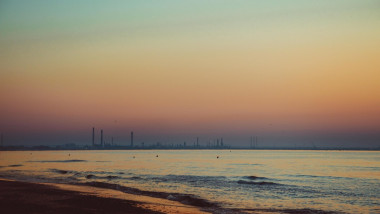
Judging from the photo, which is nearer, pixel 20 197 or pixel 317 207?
pixel 20 197

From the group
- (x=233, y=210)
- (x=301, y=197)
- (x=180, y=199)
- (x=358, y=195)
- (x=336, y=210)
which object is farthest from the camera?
(x=358, y=195)

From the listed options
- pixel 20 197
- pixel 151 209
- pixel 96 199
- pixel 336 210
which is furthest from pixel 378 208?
pixel 20 197

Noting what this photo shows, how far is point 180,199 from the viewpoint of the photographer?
34469mm

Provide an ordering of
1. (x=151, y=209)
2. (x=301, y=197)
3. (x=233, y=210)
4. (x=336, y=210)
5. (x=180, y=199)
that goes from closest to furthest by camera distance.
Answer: (x=151, y=209) → (x=233, y=210) → (x=336, y=210) → (x=180, y=199) → (x=301, y=197)

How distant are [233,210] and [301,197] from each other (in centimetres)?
1252

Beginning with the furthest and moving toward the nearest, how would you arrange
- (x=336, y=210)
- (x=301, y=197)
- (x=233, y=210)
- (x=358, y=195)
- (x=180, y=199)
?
(x=358, y=195) → (x=301, y=197) → (x=180, y=199) → (x=336, y=210) → (x=233, y=210)

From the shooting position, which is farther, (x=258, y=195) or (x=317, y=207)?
(x=258, y=195)

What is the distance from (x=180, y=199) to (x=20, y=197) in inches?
526

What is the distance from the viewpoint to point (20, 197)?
29344 millimetres

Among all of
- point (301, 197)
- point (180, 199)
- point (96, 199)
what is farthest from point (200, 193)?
point (96, 199)

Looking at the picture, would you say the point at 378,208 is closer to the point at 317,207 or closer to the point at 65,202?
the point at 317,207

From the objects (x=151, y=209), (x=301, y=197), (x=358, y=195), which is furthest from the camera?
(x=358, y=195)

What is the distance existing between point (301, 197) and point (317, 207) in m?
6.20

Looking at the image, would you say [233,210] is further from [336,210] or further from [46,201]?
[46,201]
